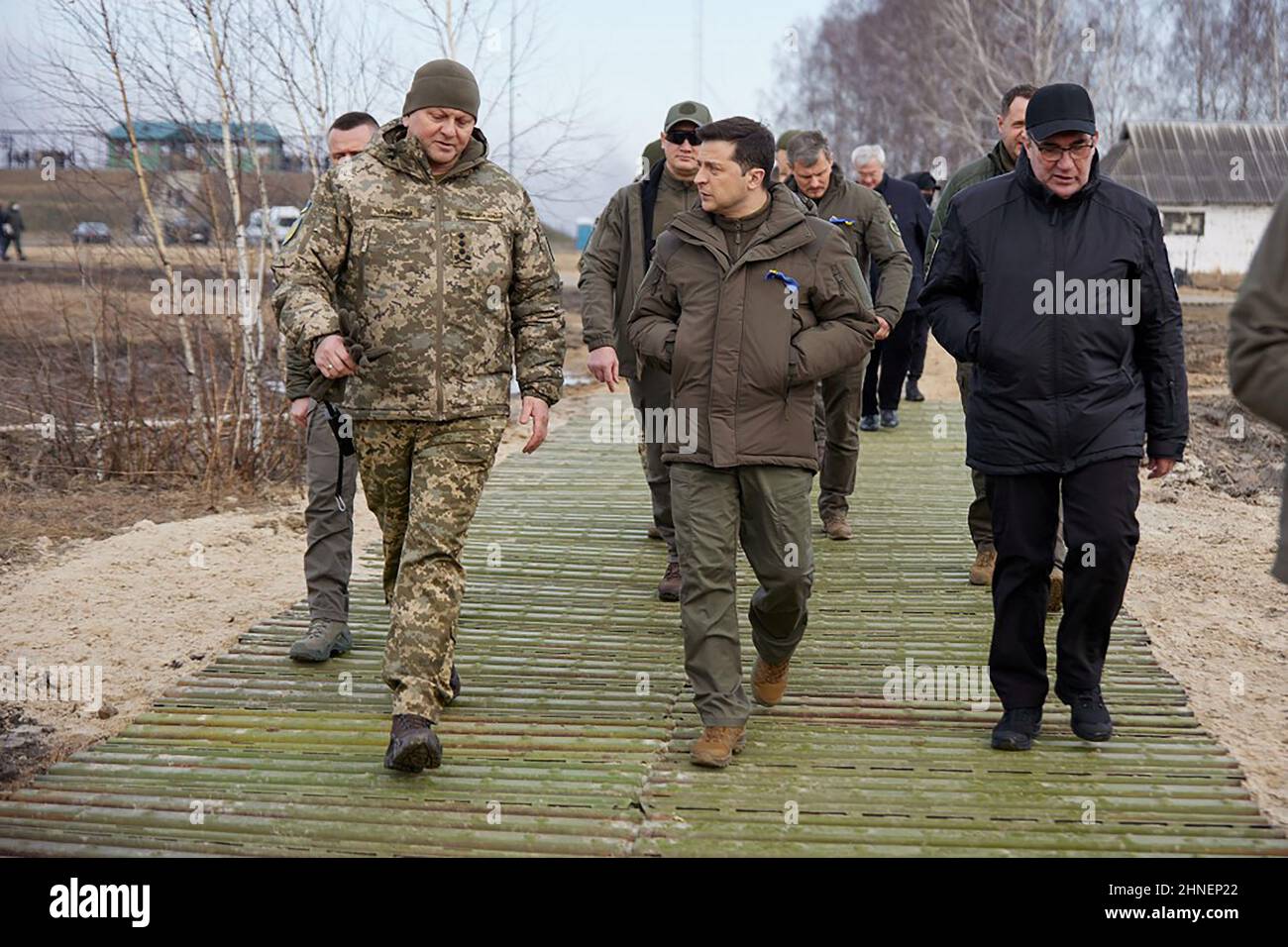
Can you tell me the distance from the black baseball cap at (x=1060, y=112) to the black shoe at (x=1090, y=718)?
6.49 ft

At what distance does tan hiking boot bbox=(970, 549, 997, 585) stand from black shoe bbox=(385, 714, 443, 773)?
375 centimetres

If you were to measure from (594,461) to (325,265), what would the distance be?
7165mm

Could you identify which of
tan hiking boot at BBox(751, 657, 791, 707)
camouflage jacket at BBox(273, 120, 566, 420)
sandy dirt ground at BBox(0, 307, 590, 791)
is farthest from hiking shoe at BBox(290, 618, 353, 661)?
tan hiking boot at BBox(751, 657, 791, 707)

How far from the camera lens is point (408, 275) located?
5465mm

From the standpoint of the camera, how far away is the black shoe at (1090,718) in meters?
5.64

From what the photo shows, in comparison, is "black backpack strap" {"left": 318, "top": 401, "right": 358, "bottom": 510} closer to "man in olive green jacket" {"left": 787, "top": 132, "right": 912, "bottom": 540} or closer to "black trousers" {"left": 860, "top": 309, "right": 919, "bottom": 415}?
"man in olive green jacket" {"left": 787, "top": 132, "right": 912, "bottom": 540}

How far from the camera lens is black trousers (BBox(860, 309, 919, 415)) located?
13109 mm

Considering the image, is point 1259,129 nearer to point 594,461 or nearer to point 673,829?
point 594,461

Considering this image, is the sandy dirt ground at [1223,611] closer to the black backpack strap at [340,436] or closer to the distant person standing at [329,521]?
the black backpack strap at [340,436]

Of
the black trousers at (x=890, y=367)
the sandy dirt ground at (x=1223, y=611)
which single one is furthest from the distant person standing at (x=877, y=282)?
the sandy dirt ground at (x=1223, y=611)

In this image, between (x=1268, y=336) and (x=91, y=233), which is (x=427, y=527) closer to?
(x=1268, y=336)

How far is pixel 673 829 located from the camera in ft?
15.8

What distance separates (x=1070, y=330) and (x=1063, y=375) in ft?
0.51

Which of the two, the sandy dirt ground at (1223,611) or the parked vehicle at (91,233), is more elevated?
the parked vehicle at (91,233)
